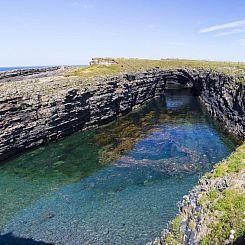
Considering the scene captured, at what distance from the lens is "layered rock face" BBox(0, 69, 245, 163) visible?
191ft

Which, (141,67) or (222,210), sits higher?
(141,67)

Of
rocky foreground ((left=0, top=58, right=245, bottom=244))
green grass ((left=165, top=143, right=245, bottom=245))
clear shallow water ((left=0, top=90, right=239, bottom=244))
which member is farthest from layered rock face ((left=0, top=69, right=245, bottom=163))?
green grass ((left=165, top=143, right=245, bottom=245))

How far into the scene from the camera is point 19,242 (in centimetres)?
3141

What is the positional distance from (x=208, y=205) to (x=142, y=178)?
28.1 metres

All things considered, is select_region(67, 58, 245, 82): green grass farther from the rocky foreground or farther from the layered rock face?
the layered rock face

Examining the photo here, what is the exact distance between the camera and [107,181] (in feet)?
148

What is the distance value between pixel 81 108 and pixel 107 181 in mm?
31729

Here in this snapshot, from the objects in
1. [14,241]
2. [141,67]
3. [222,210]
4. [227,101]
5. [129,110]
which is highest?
[141,67]

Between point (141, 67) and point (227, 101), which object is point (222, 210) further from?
point (141, 67)

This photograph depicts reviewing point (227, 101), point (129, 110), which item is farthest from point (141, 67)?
point (227, 101)

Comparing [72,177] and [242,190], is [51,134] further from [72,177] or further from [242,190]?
[242,190]

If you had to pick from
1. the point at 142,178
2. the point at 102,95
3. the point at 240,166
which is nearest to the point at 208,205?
the point at 240,166

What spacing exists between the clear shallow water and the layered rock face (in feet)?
10.3

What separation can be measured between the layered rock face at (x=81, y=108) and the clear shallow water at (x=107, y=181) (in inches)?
123
